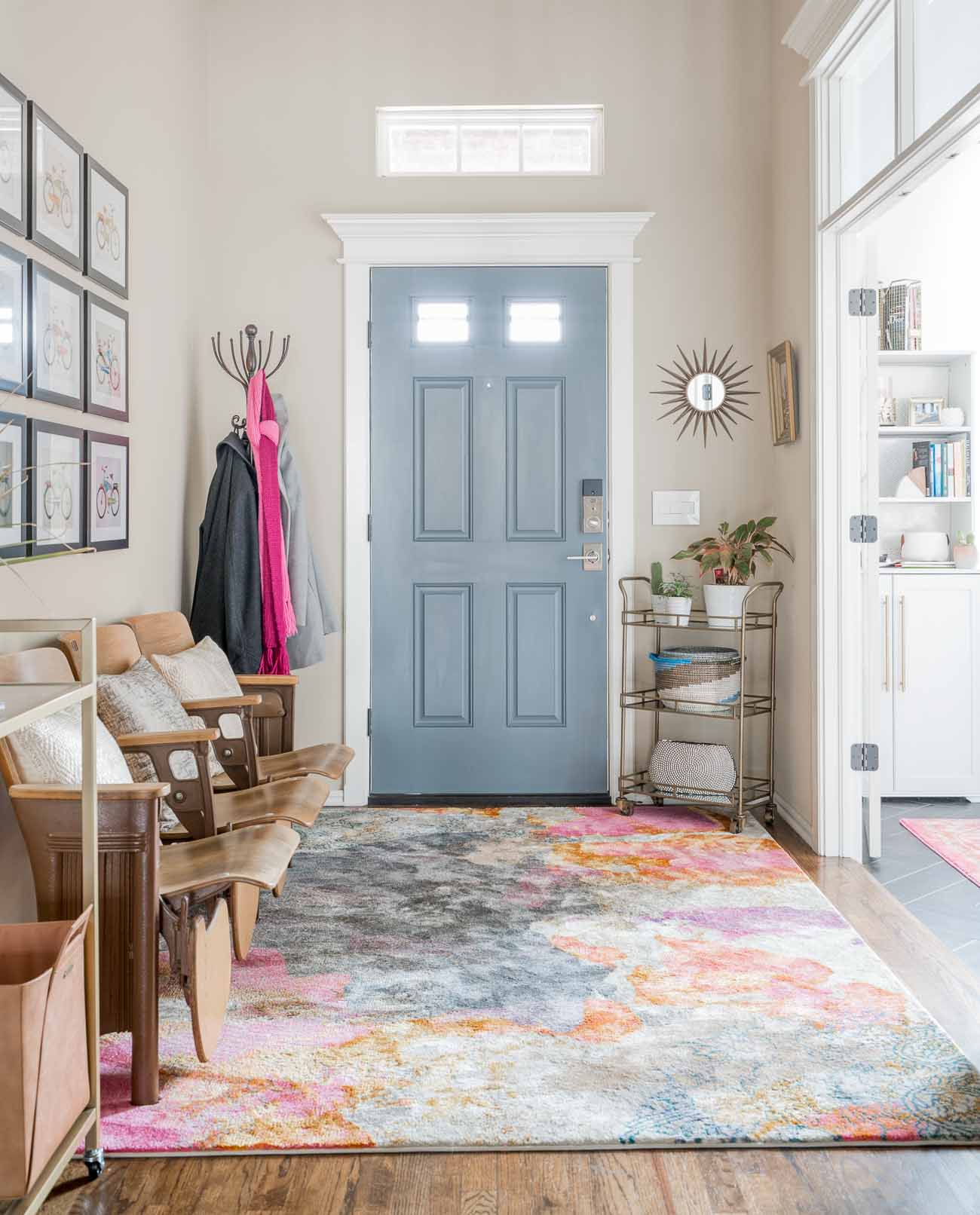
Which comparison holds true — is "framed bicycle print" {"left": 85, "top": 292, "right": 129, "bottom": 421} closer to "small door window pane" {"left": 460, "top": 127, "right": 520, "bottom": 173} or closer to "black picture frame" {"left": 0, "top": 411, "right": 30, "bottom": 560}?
"black picture frame" {"left": 0, "top": 411, "right": 30, "bottom": 560}

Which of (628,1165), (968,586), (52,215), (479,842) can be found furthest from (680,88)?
(628,1165)

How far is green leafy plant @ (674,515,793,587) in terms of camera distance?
13.2ft

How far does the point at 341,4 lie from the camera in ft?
14.1

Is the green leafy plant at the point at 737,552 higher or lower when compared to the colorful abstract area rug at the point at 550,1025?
higher

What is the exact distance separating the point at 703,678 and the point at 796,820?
620mm

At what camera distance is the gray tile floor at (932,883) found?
2.93 metres

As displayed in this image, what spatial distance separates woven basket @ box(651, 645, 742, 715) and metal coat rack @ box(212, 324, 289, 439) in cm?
190

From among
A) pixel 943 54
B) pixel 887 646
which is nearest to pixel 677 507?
pixel 887 646

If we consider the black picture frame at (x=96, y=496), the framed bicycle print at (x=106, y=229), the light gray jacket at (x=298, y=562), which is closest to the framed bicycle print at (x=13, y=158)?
the framed bicycle print at (x=106, y=229)

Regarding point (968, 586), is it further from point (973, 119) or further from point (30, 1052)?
point (30, 1052)

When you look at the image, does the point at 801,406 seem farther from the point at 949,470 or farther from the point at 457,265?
the point at 457,265

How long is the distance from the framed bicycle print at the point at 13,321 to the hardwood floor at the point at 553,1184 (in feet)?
5.46

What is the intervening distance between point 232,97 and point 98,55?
133 centimetres

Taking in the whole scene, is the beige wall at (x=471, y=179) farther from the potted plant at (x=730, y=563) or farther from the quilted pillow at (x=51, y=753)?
the quilted pillow at (x=51, y=753)
